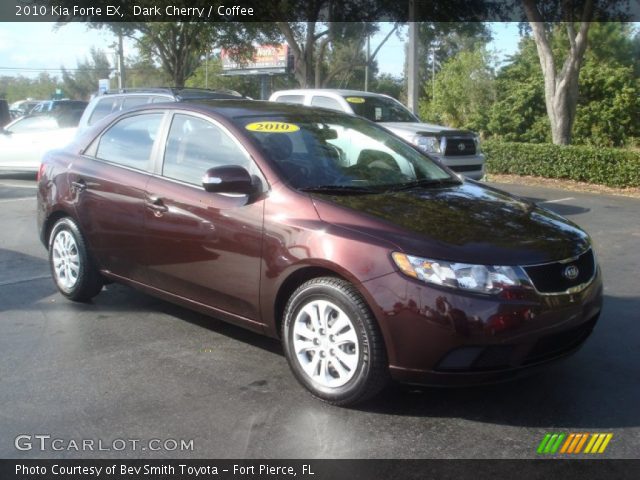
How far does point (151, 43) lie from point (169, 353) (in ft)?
84.6

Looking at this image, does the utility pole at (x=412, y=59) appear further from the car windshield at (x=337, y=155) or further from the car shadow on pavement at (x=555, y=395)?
the car shadow on pavement at (x=555, y=395)

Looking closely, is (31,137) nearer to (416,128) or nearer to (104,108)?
(104,108)

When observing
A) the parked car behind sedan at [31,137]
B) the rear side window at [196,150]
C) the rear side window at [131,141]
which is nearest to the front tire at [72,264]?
the rear side window at [131,141]

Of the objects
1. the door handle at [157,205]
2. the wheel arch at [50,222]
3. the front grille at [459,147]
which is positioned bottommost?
A: the wheel arch at [50,222]

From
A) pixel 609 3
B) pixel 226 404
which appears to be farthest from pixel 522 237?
pixel 609 3

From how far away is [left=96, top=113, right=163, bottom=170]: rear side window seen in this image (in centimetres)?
524

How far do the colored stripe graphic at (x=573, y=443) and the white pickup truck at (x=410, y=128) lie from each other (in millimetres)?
7411

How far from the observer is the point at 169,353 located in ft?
15.6

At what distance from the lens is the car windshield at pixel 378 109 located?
1246 cm

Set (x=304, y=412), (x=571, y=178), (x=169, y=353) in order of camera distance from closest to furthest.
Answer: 1. (x=304, y=412)
2. (x=169, y=353)
3. (x=571, y=178)

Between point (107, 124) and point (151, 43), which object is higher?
point (151, 43)

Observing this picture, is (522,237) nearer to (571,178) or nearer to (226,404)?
(226,404)

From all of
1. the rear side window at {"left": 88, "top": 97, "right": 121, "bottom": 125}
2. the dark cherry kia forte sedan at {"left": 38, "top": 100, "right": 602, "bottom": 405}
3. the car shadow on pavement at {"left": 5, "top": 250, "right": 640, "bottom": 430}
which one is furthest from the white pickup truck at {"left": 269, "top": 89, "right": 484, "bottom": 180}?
the car shadow on pavement at {"left": 5, "top": 250, "right": 640, "bottom": 430}

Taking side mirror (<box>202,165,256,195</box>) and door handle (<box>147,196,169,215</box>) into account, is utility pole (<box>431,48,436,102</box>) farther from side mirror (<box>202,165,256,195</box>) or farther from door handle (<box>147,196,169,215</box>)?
side mirror (<box>202,165,256,195</box>)
